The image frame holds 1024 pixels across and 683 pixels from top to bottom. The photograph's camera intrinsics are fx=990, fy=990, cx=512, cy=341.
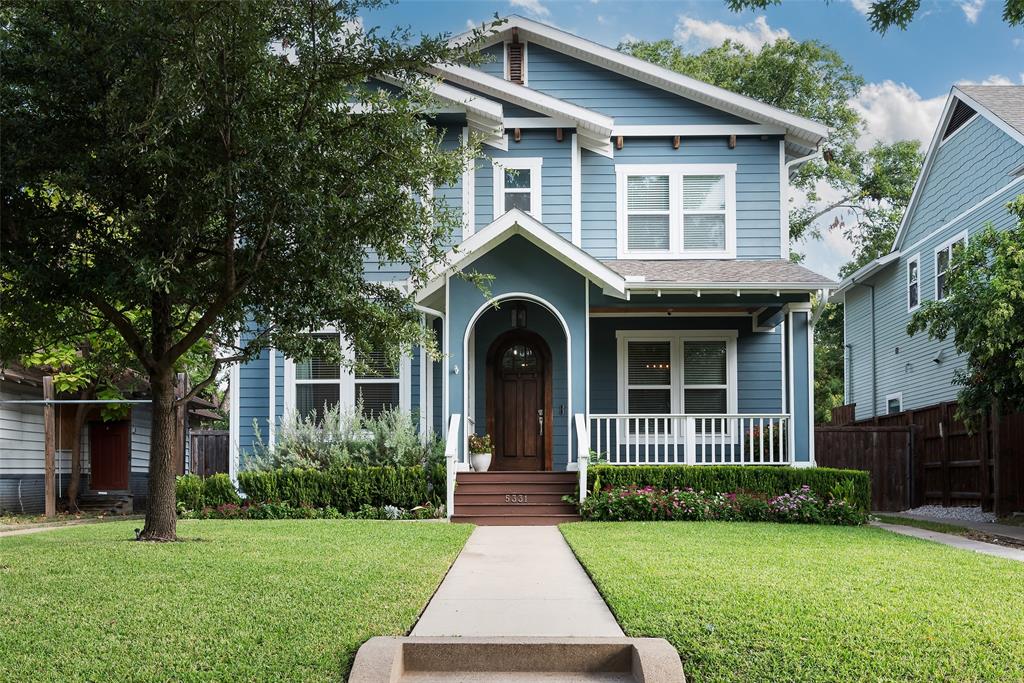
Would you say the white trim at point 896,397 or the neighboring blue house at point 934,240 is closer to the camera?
the neighboring blue house at point 934,240

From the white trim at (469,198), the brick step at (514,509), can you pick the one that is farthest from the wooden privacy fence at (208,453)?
the brick step at (514,509)

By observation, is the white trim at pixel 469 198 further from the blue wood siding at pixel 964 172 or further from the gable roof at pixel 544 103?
the blue wood siding at pixel 964 172

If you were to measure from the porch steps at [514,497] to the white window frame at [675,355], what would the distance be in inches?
115

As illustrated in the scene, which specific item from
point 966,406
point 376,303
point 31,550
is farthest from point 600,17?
point 31,550

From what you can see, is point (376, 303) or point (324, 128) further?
point (376, 303)

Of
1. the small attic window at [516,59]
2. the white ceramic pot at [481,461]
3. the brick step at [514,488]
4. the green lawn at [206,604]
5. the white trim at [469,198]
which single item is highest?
the small attic window at [516,59]

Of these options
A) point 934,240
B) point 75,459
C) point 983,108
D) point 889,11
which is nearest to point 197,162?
point 889,11

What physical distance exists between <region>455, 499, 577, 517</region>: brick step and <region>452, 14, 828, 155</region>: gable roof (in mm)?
7636

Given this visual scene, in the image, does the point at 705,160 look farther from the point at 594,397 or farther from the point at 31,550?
the point at 31,550

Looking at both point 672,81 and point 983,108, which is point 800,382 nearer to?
point 672,81

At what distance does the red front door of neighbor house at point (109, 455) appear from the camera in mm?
20297

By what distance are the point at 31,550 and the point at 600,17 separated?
28144 millimetres

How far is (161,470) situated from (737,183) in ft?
36.1

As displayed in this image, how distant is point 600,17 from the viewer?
110 feet
